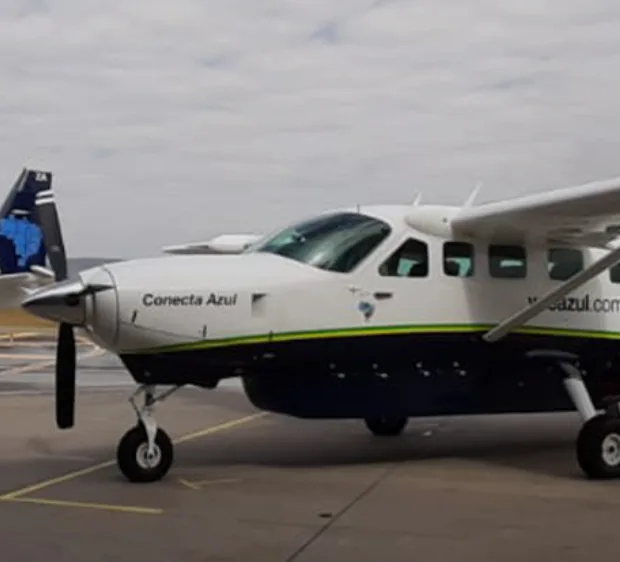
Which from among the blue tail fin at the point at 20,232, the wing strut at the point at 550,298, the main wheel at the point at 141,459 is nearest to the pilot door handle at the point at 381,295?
the wing strut at the point at 550,298

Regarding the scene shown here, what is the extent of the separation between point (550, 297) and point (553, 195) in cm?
99

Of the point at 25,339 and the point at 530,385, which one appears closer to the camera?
the point at 530,385

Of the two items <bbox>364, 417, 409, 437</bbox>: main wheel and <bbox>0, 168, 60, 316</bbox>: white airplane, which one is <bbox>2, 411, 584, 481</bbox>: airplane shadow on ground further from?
<bbox>0, 168, 60, 316</bbox>: white airplane

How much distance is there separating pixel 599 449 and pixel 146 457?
4043mm

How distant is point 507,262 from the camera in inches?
403

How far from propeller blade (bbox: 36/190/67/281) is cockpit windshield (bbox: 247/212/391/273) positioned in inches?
75.0

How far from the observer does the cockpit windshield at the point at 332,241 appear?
30.9 ft

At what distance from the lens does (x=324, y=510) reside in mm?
7707

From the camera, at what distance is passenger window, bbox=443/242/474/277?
9945 mm

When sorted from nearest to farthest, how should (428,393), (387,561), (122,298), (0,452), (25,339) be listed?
(387,561)
(122,298)
(428,393)
(0,452)
(25,339)

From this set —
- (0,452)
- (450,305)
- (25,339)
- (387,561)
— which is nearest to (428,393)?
(450,305)

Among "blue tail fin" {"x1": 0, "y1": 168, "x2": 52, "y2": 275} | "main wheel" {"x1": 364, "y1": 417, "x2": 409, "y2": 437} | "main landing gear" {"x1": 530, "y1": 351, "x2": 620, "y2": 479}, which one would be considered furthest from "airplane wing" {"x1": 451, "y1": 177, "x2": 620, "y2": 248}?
"blue tail fin" {"x1": 0, "y1": 168, "x2": 52, "y2": 275}

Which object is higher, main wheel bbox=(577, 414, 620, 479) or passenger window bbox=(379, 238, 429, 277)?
passenger window bbox=(379, 238, 429, 277)

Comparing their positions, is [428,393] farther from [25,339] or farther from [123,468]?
[25,339]
